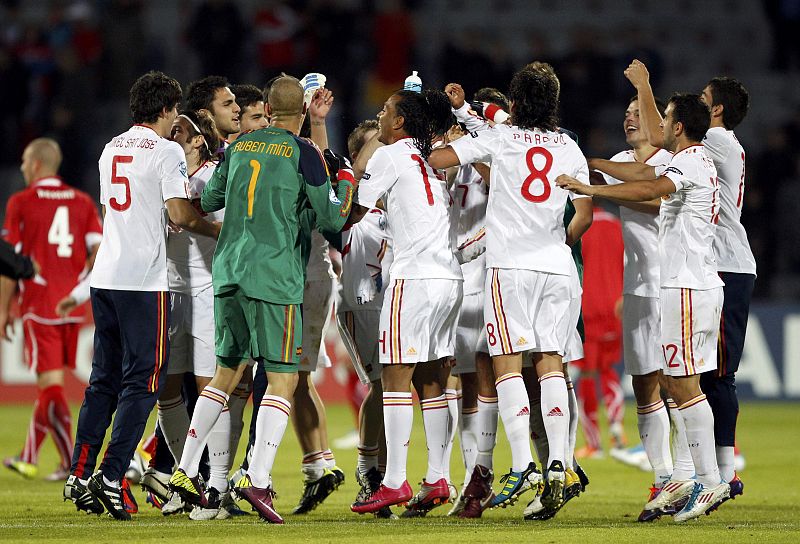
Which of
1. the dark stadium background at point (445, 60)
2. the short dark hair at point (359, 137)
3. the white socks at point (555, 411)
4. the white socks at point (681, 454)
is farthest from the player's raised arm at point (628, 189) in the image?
the dark stadium background at point (445, 60)

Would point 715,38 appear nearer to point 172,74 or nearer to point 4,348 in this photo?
point 172,74

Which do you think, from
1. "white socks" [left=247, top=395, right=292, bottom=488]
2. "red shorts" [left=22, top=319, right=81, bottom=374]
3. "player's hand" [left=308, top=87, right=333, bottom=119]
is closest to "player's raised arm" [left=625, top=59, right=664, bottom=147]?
"player's hand" [left=308, top=87, right=333, bottom=119]

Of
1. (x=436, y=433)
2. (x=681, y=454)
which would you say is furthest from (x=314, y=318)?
(x=681, y=454)

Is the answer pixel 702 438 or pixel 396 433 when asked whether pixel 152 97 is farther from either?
pixel 702 438

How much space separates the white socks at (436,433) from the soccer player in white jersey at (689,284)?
1.25 metres

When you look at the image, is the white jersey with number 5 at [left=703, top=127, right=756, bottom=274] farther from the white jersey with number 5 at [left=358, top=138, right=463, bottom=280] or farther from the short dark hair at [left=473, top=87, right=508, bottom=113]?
the white jersey with number 5 at [left=358, top=138, right=463, bottom=280]

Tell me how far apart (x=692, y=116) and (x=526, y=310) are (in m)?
1.53

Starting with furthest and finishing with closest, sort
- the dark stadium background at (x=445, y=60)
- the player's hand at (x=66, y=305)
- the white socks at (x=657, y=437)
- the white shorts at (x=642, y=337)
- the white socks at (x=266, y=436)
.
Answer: the dark stadium background at (x=445, y=60), the player's hand at (x=66, y=305), the white shorts at (x=642, y=337), the white socks at (x=657, y=437), the white socks at (x=266, y=436)

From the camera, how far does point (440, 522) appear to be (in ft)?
24.3

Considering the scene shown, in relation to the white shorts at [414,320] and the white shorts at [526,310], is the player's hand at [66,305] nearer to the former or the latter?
the white shorts at [414,320]

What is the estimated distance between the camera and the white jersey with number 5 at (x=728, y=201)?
842cm

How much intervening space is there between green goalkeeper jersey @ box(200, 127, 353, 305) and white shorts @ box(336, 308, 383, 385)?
1.08 meters

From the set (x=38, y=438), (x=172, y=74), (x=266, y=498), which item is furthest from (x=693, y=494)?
(x=172, y=74)

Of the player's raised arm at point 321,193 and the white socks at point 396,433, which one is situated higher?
the player's raised arm at point 321,193
